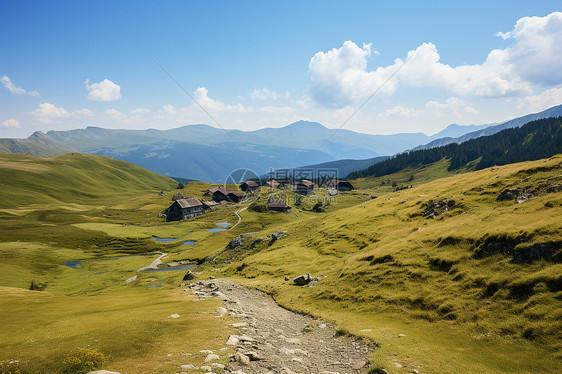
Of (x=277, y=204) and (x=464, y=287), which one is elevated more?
(x=464, y=287)

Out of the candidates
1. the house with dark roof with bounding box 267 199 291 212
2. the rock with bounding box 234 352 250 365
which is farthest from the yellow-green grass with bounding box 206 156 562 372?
the house with dark roof with bounding box 267 199 291 212

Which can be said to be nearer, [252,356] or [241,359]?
[241,359]

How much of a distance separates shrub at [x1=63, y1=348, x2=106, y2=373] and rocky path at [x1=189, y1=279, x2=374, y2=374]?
22.4ft

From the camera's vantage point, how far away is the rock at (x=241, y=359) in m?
16.5

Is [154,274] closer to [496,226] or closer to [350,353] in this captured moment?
[350,353]

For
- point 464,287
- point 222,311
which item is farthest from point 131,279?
point 464,287

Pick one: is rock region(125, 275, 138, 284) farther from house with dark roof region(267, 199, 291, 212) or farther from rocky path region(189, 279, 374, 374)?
house with dark roof region(267, 199, 291, 212)

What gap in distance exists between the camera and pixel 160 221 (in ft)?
572

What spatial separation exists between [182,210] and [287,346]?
167578 millimetres

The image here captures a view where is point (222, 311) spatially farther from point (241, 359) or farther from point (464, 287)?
point (464, 287)

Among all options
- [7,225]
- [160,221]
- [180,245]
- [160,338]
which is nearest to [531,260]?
[160,338]

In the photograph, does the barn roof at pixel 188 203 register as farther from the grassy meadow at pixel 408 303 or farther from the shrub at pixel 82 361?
the shrub at pixel 82 361

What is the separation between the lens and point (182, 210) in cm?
17462

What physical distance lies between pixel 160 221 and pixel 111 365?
573ft
